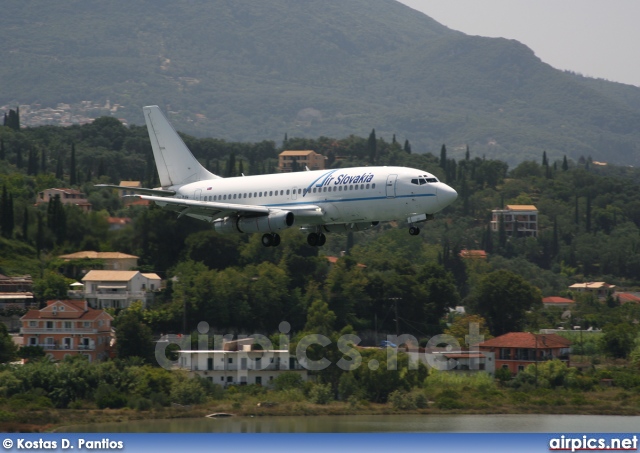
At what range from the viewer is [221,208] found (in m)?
67.1

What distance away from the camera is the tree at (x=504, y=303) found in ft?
486

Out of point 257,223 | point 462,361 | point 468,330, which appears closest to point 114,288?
point 468,330

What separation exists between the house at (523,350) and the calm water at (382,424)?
1879 cm

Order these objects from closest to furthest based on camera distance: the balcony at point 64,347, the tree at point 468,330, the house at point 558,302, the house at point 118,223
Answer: the house at point 118,223, the balcony at point 64,347, the tree at point 468,330, the house at point 558,302

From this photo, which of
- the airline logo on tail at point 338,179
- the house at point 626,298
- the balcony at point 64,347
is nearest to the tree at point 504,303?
the house at point 626,298

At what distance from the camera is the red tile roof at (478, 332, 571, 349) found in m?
124

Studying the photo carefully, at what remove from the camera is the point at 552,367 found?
11538 centimetres

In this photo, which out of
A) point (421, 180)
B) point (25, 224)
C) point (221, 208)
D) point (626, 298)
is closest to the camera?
point (421, 180)

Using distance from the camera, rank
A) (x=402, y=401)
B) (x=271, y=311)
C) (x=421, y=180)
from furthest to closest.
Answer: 1. (x=271, y=311)
2. (x=402, y=401)
3. (x=421, y=180)

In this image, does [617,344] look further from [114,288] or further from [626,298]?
[626,298]

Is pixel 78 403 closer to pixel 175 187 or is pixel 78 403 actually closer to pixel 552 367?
pixel 175 187

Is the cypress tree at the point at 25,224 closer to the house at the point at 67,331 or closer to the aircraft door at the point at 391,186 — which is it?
the house at the point at 67,331

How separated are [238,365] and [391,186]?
4975cm

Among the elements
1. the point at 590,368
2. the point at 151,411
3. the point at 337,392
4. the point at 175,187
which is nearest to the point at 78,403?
the point at 151,411
